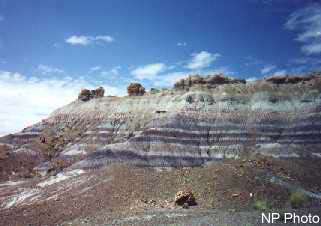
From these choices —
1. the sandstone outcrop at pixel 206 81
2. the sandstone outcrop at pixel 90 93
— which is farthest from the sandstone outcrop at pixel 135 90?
the sandstone outcrop at pixel 90 93

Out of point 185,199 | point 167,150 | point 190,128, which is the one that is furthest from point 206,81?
point 185,199

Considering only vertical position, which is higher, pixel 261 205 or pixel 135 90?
pixel 135 90

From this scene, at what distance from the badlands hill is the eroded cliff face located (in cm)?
17

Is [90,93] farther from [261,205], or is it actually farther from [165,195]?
[261,205]

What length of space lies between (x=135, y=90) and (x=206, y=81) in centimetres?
1607

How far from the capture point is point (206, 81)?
8675cm

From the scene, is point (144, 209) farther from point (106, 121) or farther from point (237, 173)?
point (106, 121)

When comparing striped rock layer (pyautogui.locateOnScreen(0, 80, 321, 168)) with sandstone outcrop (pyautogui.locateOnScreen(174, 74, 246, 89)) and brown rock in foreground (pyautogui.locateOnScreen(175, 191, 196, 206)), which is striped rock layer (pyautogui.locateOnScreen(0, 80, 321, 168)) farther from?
brown rock in foreground (pyautogui.locateOnScreen(175, 191, 196, 206))

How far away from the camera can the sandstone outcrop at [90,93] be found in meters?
98.9

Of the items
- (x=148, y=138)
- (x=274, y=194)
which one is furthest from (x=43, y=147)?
(x=274, y=194)

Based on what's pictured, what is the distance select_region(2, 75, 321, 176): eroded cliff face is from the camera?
6197cm

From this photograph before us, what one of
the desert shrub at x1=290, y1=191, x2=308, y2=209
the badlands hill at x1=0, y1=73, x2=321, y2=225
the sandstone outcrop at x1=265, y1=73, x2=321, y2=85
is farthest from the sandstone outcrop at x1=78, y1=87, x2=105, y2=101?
the desert shrub at x1=290, y1=191, x2=308, y2=209

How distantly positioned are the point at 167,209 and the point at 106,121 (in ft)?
146

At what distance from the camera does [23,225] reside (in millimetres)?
38812
